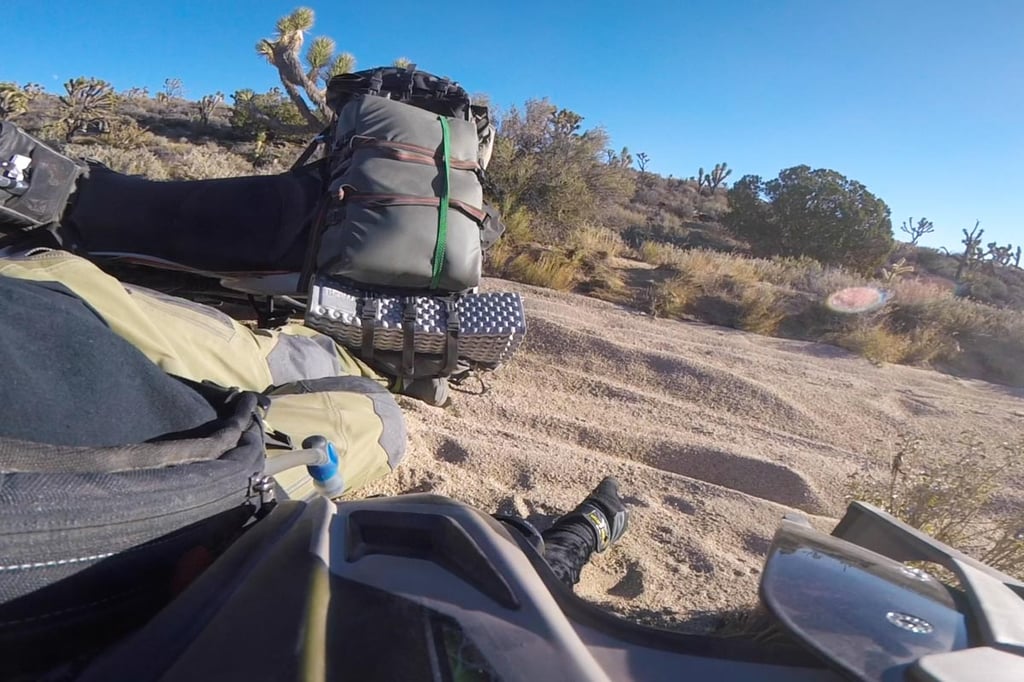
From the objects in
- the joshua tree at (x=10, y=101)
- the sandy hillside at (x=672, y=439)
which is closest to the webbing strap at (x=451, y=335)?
the sandy hillside at (x=672, y=439)

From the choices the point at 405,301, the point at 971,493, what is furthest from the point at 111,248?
the point at 971,493

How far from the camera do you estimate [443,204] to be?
221cm

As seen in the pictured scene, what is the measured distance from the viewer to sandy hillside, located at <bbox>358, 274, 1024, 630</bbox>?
186cm

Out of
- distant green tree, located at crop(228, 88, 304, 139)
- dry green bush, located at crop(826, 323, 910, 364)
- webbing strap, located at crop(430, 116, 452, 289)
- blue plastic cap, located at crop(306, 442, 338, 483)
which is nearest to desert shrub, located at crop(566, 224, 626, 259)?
dry green bush, located at crop(826, 323, 910, 364)

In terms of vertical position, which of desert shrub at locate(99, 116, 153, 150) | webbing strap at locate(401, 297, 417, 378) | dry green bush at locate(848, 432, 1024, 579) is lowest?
dry green bush at locate(848, 432, 1024, 579)

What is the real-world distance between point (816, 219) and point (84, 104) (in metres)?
18.1

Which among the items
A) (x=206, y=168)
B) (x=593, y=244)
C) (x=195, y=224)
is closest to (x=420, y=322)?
(x=195, y=224)

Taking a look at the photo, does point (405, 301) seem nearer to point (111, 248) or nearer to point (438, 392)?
point (438, 392)

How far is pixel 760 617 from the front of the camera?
0.79m

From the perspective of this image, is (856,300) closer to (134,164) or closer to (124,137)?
(134,164)

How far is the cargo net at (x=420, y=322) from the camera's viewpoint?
85.0 inches

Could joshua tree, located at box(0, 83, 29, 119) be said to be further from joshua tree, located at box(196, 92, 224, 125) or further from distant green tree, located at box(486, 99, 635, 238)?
distant green tree, located at box(486, 99, 635, 238)

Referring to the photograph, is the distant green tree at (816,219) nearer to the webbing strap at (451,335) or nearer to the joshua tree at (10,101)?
the webbing strap at (451,335)

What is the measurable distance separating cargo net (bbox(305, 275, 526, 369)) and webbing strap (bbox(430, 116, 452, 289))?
13 centimetres
